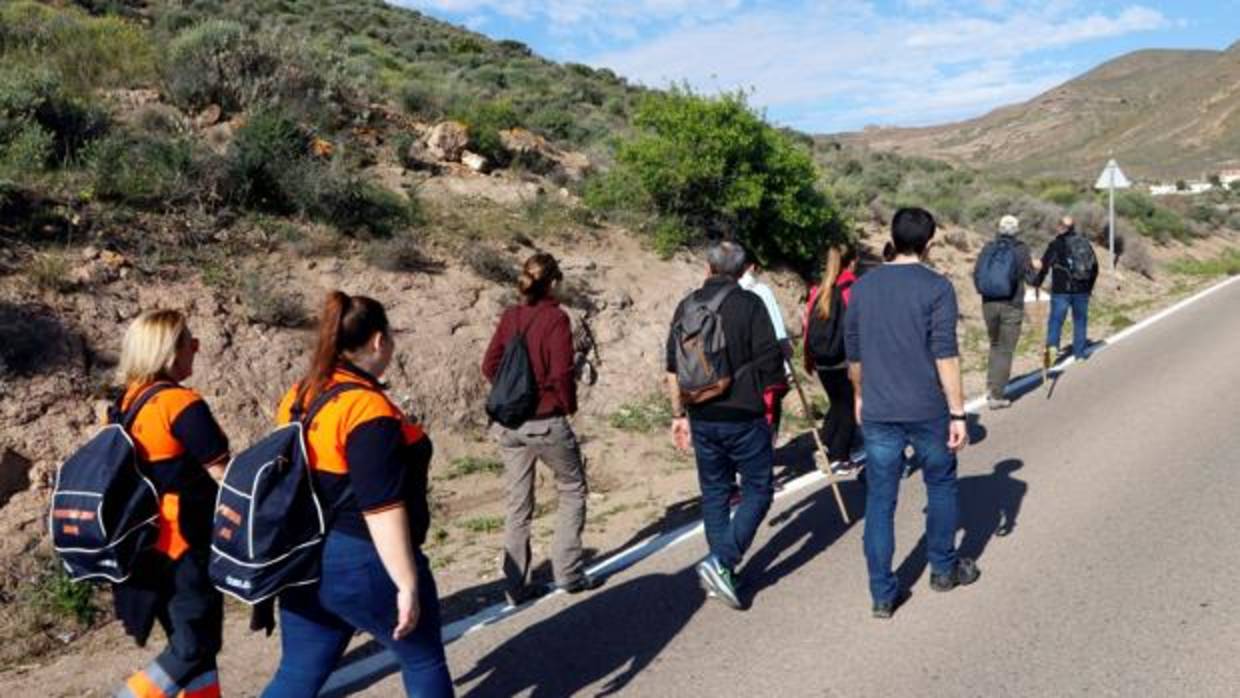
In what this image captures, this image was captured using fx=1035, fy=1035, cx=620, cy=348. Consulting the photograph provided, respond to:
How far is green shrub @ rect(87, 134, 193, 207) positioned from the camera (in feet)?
32.9

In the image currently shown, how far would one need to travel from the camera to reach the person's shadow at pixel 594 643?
4848mm

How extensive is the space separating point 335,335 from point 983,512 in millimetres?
5102

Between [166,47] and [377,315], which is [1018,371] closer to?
[377,315]

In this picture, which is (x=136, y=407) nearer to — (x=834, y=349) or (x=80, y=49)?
(x=834, y=349)

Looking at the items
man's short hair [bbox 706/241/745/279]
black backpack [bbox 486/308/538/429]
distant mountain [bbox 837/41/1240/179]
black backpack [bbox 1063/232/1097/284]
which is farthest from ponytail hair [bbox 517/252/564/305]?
distant mountain [bbox 837/41/1240/179]

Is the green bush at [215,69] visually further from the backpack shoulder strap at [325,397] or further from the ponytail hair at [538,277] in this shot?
the backpack shoulder strap at [325,397]

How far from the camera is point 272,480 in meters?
3.22

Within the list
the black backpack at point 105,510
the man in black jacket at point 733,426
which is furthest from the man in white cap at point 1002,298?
the black backpack at point 105,510

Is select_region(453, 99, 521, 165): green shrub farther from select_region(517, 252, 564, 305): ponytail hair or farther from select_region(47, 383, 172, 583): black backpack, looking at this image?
select_region(47, 383, 172, 583): black backpack

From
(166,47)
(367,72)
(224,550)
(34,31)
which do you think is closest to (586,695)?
(224,550)

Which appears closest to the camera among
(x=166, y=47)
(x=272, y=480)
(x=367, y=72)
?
(x=272, y=480)

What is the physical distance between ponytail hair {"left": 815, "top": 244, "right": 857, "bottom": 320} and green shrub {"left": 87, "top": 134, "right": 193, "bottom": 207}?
6373mm

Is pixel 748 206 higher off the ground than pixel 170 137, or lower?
lower

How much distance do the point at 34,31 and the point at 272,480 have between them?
14.2 m
